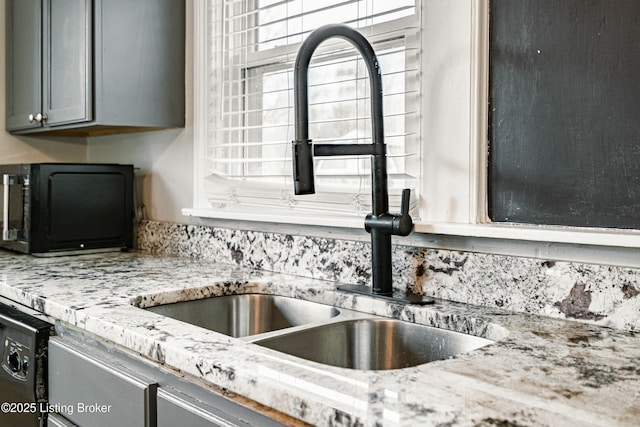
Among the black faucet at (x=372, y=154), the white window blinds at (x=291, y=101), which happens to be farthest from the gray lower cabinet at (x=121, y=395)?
the white window blinds at (x=291, y=101)

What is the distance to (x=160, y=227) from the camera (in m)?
2.38

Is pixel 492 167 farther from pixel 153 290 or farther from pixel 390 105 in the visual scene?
pixel 153 290

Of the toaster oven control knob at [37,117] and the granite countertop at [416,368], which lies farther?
the toaster oven control knob at [37,117]

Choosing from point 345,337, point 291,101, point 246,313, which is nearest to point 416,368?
point 345,337

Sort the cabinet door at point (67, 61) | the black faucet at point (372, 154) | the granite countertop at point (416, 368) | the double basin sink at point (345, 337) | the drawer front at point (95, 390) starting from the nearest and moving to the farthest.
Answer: the granite countertop at point (416, 368)
the drawer front at point (95, 390)
the double basin sink at point (345, 337)
the black faucet at point (372, 154)
the cabinet door at point (67, 61)

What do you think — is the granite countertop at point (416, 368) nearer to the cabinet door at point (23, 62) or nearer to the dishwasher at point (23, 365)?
the dishwasher at point (23, 365)

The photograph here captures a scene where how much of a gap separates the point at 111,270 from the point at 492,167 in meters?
1.16

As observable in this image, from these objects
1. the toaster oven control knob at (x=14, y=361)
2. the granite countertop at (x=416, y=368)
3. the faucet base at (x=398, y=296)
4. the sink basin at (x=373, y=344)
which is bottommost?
the toaster oven control knob at (x=14, y=361)

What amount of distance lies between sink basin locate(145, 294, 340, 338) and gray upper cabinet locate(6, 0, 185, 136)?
0.86 metres

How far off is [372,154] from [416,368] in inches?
25.2

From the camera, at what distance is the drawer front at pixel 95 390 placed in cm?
109

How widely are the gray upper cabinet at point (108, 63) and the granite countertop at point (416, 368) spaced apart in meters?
0.81

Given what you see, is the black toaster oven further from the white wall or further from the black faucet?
the black faucet

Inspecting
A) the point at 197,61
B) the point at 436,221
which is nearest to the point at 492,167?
the point at 436,221
